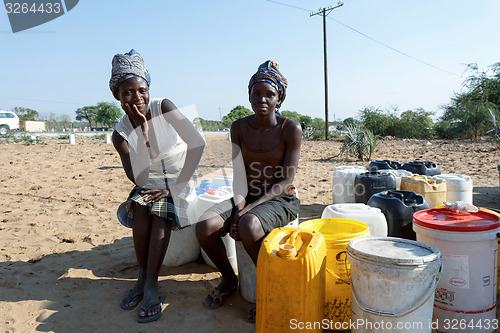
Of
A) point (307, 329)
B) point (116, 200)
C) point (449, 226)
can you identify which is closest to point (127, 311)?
point (307, 329)

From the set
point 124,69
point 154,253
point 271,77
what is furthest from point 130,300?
point 271,77

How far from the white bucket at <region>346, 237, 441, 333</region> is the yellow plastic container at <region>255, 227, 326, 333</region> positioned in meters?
0.20

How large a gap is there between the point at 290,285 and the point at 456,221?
3.28 ft

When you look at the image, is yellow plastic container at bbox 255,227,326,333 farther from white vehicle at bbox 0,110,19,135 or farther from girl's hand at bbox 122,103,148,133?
white vehicle at bbox 0,110,19,135

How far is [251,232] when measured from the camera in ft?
6.50

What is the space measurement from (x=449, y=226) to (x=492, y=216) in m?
0.35

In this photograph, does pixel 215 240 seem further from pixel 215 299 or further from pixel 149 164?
pixel 149 164

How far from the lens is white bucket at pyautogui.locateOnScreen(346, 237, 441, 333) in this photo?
155 cm

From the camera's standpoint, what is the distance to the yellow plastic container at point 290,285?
1.68 m

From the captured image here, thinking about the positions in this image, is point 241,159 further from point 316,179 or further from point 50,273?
point 316,179

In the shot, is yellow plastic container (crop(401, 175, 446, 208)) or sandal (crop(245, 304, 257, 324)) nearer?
sandal (crop(245, 304, 257, 324))

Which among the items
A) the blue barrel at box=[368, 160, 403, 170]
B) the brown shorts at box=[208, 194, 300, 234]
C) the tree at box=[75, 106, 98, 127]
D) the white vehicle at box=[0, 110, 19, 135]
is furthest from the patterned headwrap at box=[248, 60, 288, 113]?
the tree at box=[75, 106, 98, 127]

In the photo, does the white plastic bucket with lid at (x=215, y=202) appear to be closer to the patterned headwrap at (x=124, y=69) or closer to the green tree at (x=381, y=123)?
the patterned headwrap at (x=124, y=69)

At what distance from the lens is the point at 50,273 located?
2.78 meters
